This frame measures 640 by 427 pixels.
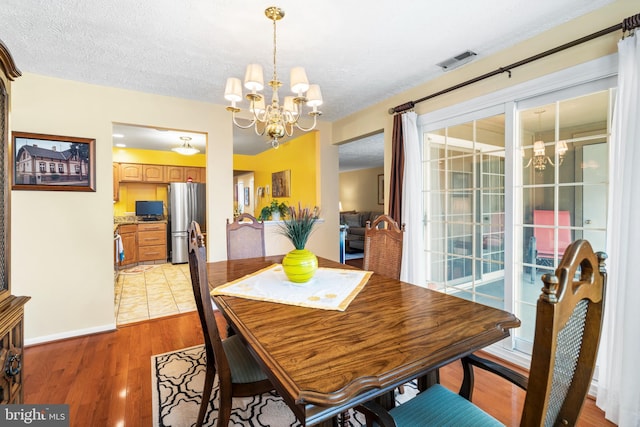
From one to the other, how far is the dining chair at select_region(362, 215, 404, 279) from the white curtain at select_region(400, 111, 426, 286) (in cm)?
80

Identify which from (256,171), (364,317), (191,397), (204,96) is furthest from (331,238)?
(256,171)

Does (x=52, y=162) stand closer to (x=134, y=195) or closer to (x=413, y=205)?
(x=413, y=205)

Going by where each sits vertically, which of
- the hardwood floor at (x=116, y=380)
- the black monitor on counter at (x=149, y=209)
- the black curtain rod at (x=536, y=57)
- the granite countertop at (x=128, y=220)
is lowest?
the hardwood floor at (x=116, y=380)

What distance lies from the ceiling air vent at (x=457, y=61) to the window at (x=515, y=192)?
0.44 metres

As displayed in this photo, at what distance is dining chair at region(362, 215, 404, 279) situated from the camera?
212 centimetres

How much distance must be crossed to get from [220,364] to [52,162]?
9.43ft

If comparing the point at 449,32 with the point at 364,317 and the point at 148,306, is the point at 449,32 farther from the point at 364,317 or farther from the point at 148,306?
the point at 148,306

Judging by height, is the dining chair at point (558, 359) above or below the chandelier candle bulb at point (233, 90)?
below

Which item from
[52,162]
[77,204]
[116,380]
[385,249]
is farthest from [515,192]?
[52,162]

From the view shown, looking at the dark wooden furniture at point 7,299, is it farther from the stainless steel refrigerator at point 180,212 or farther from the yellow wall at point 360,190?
the yellow wall at point 360,190

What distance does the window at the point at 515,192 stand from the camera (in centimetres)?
199

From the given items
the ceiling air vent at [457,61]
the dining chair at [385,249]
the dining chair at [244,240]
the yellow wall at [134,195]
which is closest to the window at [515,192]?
the ceiling air vent at [457,61]

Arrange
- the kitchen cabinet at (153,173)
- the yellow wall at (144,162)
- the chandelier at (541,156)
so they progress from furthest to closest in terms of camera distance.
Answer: the yellow wall at (144,162)
the kitchen cabinet at (153,173)
the chandelier at (541,156)

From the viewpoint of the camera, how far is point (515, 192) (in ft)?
7.70
